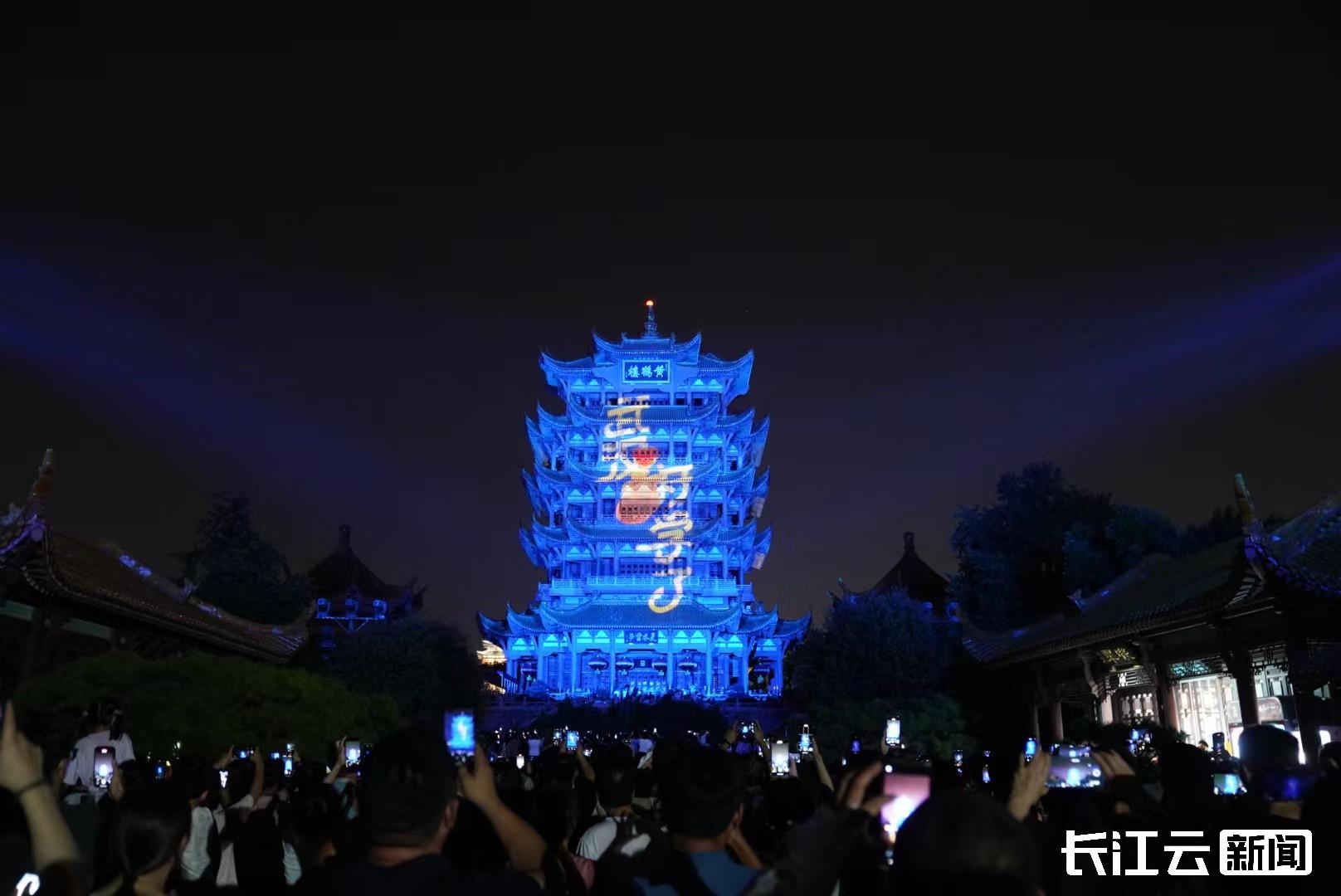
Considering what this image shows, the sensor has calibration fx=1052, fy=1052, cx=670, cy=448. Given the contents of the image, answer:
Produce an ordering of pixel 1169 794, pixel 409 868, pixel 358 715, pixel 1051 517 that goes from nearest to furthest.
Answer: pixel 409 868 < pixel 1169 794 < pixel 358 715 < pixel 1051 517

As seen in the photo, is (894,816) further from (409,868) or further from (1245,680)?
(1245,680)

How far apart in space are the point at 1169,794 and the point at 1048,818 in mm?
999

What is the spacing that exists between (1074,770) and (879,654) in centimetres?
2695


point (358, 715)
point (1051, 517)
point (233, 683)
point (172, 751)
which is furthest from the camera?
point (1051, 517)

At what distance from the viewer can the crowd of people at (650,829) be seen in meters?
2.22

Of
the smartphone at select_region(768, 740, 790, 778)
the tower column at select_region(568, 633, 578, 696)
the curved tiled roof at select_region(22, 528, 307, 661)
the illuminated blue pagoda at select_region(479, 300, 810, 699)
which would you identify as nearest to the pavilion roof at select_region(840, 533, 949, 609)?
the illuminated blue pagoda at select_region(479, 300, 810, 699)

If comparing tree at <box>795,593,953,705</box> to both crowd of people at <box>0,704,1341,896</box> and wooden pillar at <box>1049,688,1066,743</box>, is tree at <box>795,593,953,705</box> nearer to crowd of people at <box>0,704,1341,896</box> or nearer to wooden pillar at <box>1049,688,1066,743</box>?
wooden pillar at <box>1049,688,1066,743</box>

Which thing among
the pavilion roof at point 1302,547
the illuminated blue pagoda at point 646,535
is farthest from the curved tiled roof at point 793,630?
the pavilion roof at point 1302,547

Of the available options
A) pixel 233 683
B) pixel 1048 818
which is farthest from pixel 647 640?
pixel 1048 818

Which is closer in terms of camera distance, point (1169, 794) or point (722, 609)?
point (1169, 794)

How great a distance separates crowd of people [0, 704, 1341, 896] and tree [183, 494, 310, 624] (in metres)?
35.1

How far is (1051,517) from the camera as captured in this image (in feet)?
127

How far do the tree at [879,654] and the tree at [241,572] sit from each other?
63.4 feet

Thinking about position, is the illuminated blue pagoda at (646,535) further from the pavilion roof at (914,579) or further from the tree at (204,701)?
the tree at (204,701)
